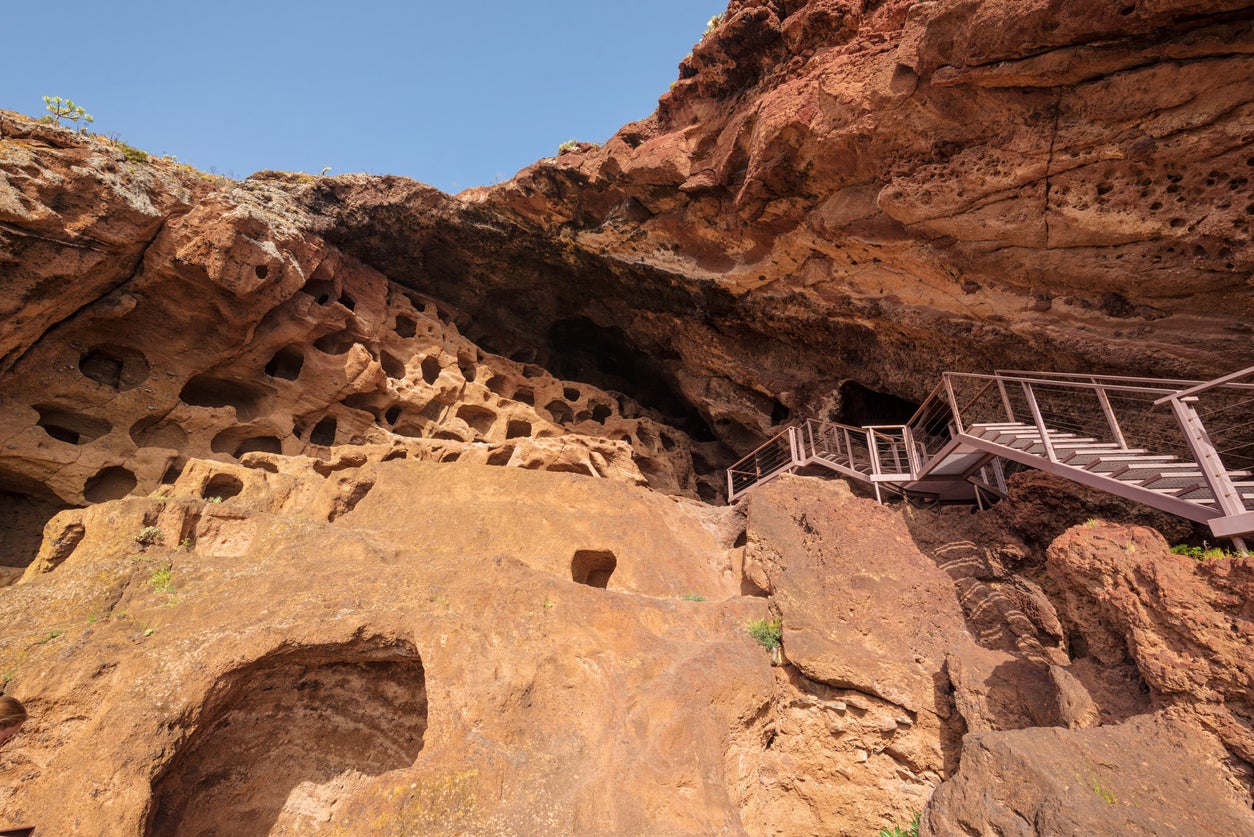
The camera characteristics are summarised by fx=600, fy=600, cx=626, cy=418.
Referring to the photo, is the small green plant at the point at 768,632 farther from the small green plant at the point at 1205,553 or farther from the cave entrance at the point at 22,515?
the cave entrance at the point at 22,515

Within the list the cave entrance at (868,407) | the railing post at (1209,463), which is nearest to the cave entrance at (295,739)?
the railing post at (1209,463)

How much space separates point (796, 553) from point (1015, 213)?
251 inches

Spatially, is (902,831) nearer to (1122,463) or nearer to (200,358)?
(1122,463)

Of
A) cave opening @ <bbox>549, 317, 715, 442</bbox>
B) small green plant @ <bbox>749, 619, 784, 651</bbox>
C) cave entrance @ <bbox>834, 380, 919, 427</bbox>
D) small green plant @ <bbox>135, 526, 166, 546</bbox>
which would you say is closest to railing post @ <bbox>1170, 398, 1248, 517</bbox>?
small green plant @ <bbox>749, 619, 784, 651</bbox>

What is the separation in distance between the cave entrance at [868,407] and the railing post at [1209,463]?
376 inches

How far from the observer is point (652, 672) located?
627 centimetres

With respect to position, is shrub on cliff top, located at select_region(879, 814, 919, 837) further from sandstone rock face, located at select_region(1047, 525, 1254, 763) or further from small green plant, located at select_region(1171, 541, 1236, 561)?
small green plant, located at select_region(1171, 541, 1236, 561)

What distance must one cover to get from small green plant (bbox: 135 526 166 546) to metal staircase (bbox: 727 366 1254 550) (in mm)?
10271

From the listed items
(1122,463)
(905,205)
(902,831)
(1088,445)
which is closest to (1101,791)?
(902,831)

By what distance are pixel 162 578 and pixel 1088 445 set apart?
10351mm

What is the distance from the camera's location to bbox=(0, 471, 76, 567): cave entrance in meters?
10.6

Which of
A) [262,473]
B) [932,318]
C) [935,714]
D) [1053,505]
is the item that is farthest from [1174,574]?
[262,473]

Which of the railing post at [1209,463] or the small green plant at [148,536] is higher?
the railing post at [1209,463]

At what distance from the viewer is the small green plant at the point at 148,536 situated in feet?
21.9
